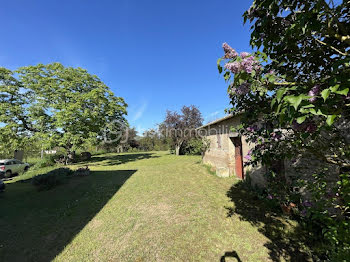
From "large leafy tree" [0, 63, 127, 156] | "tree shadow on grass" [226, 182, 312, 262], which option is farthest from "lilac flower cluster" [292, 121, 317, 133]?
"large leafy tree" [0, 63, 127, 156]

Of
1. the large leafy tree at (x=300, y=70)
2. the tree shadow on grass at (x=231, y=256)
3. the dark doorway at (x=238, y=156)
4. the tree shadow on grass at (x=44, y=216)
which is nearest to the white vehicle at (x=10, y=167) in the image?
the tree shadow on grass at (x=44, y=216)

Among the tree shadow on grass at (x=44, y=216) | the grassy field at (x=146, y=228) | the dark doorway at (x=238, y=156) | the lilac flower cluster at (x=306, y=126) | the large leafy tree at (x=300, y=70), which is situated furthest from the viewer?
the dark doorway at (x=238, y=156)

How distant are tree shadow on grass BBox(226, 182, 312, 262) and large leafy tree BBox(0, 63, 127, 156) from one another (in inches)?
497

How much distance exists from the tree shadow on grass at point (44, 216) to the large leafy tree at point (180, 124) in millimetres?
15676

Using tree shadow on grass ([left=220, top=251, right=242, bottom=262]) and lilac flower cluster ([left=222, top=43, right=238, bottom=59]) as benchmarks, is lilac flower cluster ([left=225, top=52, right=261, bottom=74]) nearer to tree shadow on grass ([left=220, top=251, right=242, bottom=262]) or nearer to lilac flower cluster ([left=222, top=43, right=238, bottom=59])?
lilac flower cluster ([left=222, top=43, right=238, bottom=59])

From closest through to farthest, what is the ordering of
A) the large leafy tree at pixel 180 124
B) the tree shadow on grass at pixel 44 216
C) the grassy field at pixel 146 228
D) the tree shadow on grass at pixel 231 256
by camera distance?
the tree shadow on grass at pixel 231 256 < the grassy field at pixel 146 228 < the tree shadow on grass at pixel 44 216 < the large leafy tree at pixel 180 124

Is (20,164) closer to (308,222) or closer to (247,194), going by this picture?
(247,194)

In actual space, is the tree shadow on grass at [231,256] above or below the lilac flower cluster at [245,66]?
below

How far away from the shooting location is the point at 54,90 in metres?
14.1

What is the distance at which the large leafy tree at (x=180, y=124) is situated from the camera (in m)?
23.0

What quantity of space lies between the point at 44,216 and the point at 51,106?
39.9ft

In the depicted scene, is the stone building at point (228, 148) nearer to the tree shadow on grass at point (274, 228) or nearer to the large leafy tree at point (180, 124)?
the tree shadow on grass at point (274, 228)

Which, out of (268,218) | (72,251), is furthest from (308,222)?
(72,251)

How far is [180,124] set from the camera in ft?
77.2
